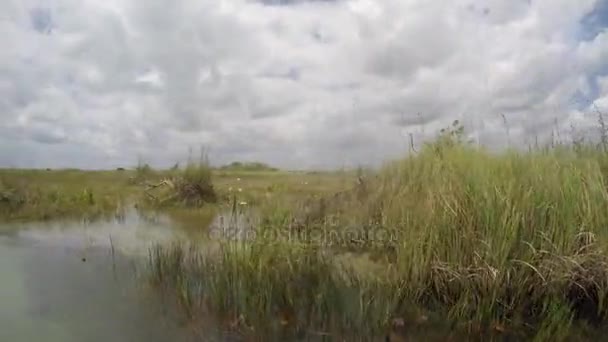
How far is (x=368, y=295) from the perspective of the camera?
4.68 m

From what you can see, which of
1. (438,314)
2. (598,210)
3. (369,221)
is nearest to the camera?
(438,314)

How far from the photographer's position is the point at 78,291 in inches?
225

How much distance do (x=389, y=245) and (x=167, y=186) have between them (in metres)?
10.2

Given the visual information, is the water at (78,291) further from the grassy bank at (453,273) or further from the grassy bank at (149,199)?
the grassy bank at (149,199)

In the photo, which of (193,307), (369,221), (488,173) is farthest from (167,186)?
(488,173)

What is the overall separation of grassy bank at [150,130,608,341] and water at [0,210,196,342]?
1.40 feet

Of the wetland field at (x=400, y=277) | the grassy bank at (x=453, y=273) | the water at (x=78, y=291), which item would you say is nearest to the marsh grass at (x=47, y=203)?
the water at (x=78, y=291)

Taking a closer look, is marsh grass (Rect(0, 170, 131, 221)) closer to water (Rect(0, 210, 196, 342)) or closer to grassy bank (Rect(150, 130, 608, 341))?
water (Rect(0, 210, 196, 342))

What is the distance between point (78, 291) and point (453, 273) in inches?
179

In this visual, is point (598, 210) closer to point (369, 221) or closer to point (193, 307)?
point (369, 221)

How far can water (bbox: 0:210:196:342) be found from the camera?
452 centimetres

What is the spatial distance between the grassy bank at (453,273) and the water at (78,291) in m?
0.43

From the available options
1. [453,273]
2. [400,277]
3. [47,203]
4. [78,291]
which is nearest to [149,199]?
[47,203]

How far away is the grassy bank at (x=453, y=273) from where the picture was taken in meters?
4.38
